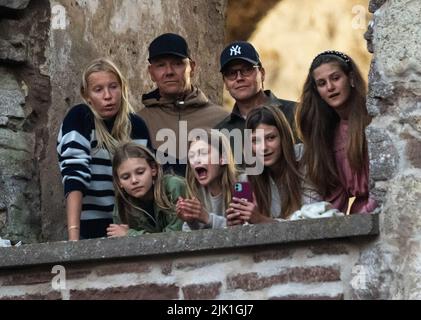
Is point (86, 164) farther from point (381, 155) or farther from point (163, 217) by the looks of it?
point (381, 155)

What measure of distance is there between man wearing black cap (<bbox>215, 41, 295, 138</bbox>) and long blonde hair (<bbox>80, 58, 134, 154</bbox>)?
46 cm

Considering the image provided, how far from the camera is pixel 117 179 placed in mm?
7195

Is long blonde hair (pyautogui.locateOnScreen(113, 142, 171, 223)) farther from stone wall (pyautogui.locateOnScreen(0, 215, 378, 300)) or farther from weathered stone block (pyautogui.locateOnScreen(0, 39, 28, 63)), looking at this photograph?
weathered stone block (pyautogui.locateOnScreen(0, 39, 28, 63))

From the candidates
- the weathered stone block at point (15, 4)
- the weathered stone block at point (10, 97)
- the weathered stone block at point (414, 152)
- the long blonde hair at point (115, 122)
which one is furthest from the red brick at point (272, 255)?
the weathered stone block at point (15, 4)

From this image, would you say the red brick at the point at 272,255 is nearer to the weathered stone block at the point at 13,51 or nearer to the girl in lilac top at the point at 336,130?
the girl in lilac top at the point at 336,130

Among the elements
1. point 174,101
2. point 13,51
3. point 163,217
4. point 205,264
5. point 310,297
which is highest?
point 13,51

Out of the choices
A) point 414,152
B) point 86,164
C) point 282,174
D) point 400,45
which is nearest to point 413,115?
point 414,152

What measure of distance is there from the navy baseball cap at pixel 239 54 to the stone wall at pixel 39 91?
1025mm

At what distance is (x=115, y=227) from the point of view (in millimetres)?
6980

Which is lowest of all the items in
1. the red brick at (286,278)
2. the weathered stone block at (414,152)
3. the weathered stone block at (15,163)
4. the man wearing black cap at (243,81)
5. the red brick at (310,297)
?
the red brick at (310,297)

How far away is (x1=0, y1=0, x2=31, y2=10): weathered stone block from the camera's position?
8.16 meters

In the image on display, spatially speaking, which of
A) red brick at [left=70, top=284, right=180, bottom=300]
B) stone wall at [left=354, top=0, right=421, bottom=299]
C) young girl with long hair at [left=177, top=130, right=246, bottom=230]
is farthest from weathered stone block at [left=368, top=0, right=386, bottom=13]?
red brick at [left=70, top=284, right=180, bottom=300]

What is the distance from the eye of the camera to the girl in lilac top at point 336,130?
670 centimetres

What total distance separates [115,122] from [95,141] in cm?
13
